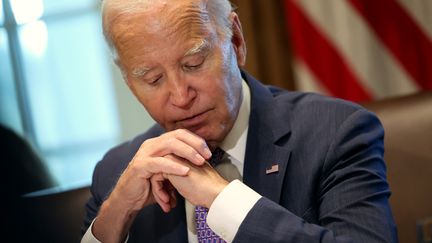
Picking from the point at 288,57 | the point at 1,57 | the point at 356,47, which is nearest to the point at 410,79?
the point at 356,47

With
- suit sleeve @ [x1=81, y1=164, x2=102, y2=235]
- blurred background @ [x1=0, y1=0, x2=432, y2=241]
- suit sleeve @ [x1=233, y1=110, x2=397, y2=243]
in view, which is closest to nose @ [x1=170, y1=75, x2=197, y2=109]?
suit sleeve @ [x1=233, y1=110, x2=397, y2=243]

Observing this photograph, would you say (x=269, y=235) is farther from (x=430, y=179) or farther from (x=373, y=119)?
(x=430, y=179)

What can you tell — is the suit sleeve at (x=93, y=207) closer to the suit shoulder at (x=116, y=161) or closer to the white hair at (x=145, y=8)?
the suit shoulder at (x=116, y=161)

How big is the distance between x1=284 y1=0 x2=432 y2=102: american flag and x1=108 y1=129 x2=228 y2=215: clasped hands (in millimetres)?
1855

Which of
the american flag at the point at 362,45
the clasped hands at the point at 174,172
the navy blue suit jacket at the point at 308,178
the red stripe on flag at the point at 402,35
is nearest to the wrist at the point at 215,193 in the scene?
the clasped hands at the point at 174,172

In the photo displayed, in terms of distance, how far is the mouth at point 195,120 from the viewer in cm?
185

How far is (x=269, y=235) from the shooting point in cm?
164

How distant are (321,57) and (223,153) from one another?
5.43 ft

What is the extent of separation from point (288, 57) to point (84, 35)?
1551mm

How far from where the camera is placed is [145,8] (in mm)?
1766

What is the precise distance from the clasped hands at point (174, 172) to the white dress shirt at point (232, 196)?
35 millimetres

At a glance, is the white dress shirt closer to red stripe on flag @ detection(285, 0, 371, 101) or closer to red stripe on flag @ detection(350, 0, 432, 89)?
red stripe on flag @ detection(285, 0, 371, 101)

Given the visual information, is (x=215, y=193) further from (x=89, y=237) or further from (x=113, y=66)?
(x=113, y=66)

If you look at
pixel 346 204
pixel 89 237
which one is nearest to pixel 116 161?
pixel 89 237
